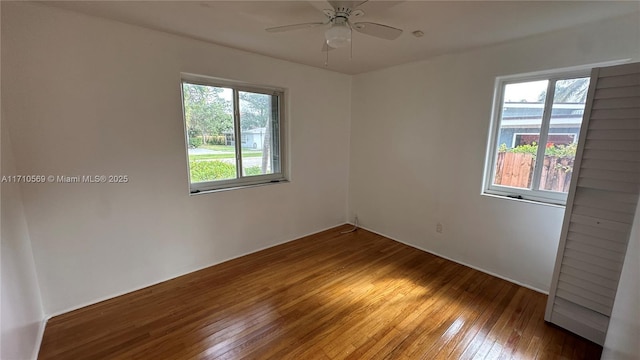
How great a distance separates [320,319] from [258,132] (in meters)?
2.18

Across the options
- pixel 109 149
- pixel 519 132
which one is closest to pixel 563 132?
pixel 519 132

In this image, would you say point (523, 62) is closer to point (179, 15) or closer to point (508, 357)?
point (508, 357)

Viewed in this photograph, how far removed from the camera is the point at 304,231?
12.4 feet

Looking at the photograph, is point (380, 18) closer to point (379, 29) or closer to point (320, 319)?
point (379, 29)

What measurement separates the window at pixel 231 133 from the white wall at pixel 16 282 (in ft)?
4.01

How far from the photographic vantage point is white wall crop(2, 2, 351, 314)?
186 centimetres

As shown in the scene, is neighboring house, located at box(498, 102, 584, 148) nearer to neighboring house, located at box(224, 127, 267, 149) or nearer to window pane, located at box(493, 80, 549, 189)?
window pane, located at box(493, 80, 549, 189)

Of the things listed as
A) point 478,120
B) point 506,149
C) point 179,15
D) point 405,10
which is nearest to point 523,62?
point 478,120

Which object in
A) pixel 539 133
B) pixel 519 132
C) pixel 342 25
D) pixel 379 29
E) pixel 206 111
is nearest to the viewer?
pixel 342 25

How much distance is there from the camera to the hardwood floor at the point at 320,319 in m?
1.79

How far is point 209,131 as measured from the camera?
2.82 m

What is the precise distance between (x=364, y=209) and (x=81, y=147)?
3314 millimetres

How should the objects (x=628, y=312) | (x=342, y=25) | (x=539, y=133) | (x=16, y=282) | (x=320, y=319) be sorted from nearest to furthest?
1. (x=628, y=312)
2. (x=16, y=282)
3. (x=342, y=25)
4. (x=320, y=319)
5. (x=539, y=133)

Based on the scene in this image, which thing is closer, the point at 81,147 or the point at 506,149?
the point at 81,147
